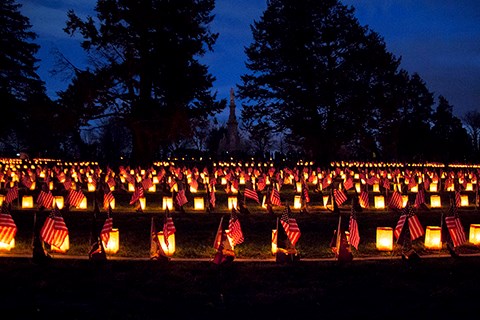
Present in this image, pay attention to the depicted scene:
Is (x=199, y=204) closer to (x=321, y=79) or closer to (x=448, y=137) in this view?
(x=321, y=79)

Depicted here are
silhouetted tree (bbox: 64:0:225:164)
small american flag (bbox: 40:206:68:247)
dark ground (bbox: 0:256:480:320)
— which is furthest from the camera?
silhouetted tree (bbox: 64:0:225:164)

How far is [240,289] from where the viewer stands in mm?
8344

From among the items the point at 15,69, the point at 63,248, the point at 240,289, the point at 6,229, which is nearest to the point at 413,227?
the point at 240,289

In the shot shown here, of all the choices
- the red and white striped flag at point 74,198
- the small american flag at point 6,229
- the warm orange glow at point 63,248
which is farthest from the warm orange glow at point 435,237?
the red and white striped flag at point 74,198

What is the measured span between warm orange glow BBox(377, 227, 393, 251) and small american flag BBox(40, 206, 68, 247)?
6420 mm

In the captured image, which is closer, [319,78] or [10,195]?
[10,195]

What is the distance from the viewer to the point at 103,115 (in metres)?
34.8

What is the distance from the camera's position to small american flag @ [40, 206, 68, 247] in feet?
34.2

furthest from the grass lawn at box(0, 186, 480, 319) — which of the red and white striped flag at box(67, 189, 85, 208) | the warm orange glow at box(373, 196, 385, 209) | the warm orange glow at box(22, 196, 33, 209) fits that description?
the warm orange glow at box(373, 196, 385, 209)

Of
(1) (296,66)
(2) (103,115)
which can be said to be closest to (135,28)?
(2) (103,115)

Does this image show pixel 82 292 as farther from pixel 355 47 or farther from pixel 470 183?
pixel 355 47

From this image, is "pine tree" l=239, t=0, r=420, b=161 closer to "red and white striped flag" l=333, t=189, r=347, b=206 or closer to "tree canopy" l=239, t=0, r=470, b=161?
"tree canopy" l=239, t=0, r=470, b=161

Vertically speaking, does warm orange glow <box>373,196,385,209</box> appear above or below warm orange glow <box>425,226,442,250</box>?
above

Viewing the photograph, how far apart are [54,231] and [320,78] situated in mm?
32591
